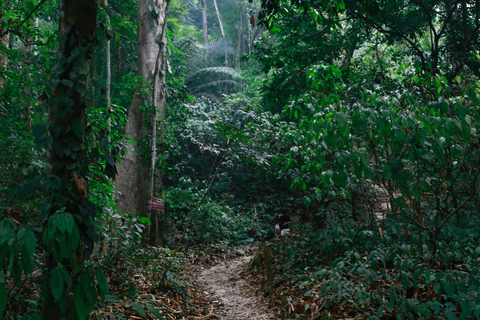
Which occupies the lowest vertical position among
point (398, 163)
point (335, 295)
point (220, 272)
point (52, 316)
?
point (220, 272)

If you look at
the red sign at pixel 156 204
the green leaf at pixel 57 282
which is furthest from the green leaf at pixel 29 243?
the red sign at pixel 156 204

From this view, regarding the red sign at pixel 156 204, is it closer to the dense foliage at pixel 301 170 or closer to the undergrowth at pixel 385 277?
the dense foliage at pixel 301 170

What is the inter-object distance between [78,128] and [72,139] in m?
0.09

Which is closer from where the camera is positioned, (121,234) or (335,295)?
(335,295)

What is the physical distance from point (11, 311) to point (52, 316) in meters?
0.64

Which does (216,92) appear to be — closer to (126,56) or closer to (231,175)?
(231,175)

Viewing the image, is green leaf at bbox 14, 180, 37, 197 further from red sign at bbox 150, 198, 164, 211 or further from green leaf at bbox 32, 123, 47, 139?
red sign at bbox 150, 198, 164, 211

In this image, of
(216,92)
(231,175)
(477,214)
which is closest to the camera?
(477,214)

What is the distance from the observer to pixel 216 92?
25469 mm

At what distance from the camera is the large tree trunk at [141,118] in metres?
8.29

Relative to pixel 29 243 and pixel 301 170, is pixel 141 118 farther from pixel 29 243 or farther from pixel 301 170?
pixel 29 243

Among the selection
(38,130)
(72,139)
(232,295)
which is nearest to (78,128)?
(72,139)

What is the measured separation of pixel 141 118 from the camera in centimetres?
879

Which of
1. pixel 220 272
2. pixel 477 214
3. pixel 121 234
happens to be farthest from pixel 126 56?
pixel 477 214
